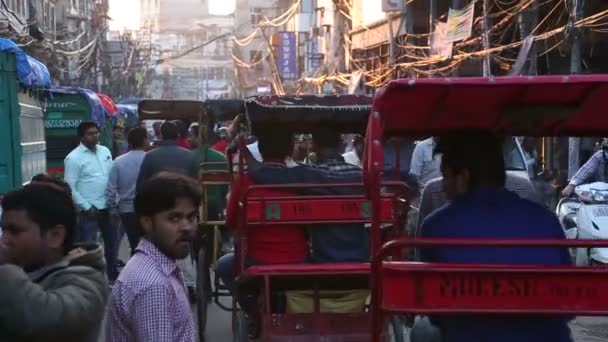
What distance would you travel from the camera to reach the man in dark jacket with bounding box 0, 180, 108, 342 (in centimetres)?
284

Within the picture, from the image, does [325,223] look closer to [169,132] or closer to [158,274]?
[158,274]

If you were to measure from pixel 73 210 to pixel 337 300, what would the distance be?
3.93 m

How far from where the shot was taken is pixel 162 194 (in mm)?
3514

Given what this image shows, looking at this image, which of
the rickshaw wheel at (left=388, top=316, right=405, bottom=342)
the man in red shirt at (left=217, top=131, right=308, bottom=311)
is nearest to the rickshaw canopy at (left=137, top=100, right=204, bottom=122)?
the man in red shirt at (left=217, top=131, right=308, bottom=311)

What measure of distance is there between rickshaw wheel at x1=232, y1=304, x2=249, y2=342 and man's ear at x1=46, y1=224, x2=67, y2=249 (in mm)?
4287

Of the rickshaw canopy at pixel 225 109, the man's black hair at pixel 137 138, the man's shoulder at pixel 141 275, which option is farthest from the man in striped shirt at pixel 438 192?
the man's black hair at pixel 137 138

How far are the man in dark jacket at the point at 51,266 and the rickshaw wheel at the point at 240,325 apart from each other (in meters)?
4.17

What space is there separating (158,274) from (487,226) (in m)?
1.32

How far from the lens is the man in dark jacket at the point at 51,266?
9.31 feet

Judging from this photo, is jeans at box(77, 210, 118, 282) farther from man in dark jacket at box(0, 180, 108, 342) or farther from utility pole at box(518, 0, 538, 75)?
utility pole at box(518, 0, 538, 75)

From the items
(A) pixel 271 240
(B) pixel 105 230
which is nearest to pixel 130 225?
(B) pixel 105 230

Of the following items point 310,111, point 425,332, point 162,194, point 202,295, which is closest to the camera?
point 162,194

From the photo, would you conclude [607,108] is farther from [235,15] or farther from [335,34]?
[235,15]

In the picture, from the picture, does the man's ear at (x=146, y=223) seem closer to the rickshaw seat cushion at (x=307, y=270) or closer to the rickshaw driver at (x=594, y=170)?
the rickshaw seat cushion at (x=307, y=270)
